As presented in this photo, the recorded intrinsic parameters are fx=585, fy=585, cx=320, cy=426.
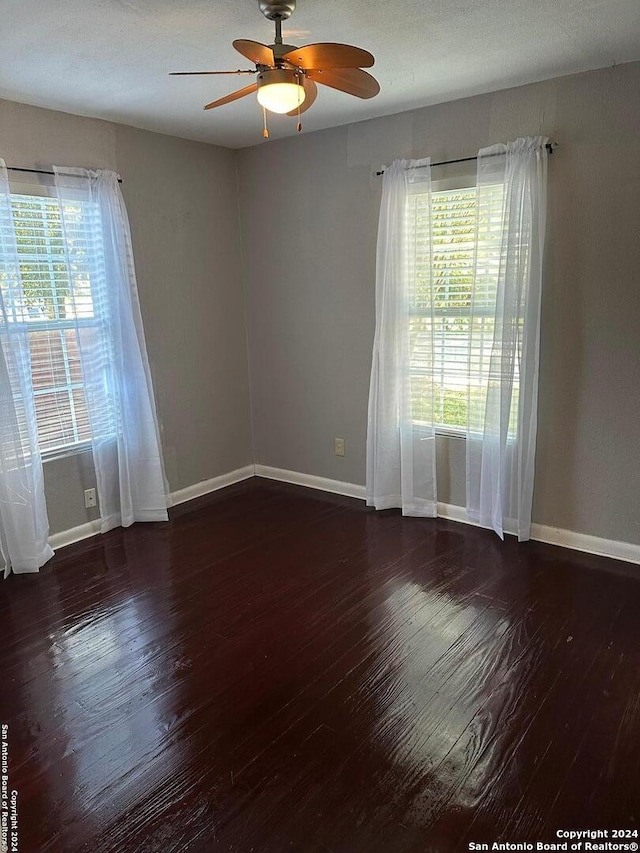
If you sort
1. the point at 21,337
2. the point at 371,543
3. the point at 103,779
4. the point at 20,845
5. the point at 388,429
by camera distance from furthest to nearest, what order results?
the point at 388,429 < the point at 371,543 < the point at 21,337 < the point at 103,779 < the point at 20,845

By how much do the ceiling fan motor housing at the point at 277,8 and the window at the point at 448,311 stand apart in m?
1.55

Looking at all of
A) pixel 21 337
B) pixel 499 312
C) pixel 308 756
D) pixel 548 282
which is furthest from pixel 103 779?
pixel 548 282

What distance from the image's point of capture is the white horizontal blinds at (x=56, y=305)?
3.24 m

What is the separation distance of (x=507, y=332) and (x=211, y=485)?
8.15 feet

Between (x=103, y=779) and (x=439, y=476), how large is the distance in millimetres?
2583

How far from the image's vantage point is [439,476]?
384cm

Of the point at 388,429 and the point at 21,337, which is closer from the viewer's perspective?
the point at 21,337

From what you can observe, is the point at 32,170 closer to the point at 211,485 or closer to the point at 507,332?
the point at 211,485

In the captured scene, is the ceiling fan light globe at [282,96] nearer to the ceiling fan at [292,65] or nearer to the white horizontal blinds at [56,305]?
the ceiling fan at [292,65]

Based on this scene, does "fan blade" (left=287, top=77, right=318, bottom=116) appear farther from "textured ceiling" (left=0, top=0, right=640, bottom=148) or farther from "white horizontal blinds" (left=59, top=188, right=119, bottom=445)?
"white horizontal blinds" (left=59, top=188, right=119, bottom=445)

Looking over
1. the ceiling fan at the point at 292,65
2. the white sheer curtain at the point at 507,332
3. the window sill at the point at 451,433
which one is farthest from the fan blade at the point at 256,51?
the window sill at the point at 451,433

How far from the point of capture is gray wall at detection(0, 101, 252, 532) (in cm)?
342

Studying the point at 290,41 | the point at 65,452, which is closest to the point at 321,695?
the point at 65,452

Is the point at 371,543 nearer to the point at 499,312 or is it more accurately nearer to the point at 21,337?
the point at 499,312
